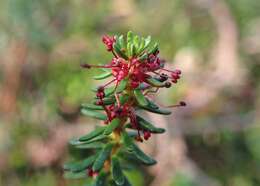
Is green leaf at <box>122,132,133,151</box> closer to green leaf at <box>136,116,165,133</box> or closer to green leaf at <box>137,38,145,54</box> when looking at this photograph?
green leaf at <box>136,116,165,133</box>

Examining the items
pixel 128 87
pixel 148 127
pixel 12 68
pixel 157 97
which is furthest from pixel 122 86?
pixel 12 68

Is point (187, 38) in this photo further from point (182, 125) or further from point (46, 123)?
point (46, 123)

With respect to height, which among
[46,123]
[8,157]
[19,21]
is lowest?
[8,157]

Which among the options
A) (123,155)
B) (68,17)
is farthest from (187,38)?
(123,155)

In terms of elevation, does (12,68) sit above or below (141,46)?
below

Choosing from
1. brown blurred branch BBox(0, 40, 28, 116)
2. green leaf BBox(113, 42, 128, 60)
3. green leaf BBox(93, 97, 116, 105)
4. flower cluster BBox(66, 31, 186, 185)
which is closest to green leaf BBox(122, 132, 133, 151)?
flower cluster BBox(66, 31, 186, 185)

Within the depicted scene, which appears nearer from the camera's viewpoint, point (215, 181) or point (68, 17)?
point (215, 181)

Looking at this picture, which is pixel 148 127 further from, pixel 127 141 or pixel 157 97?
pixel 157 97
